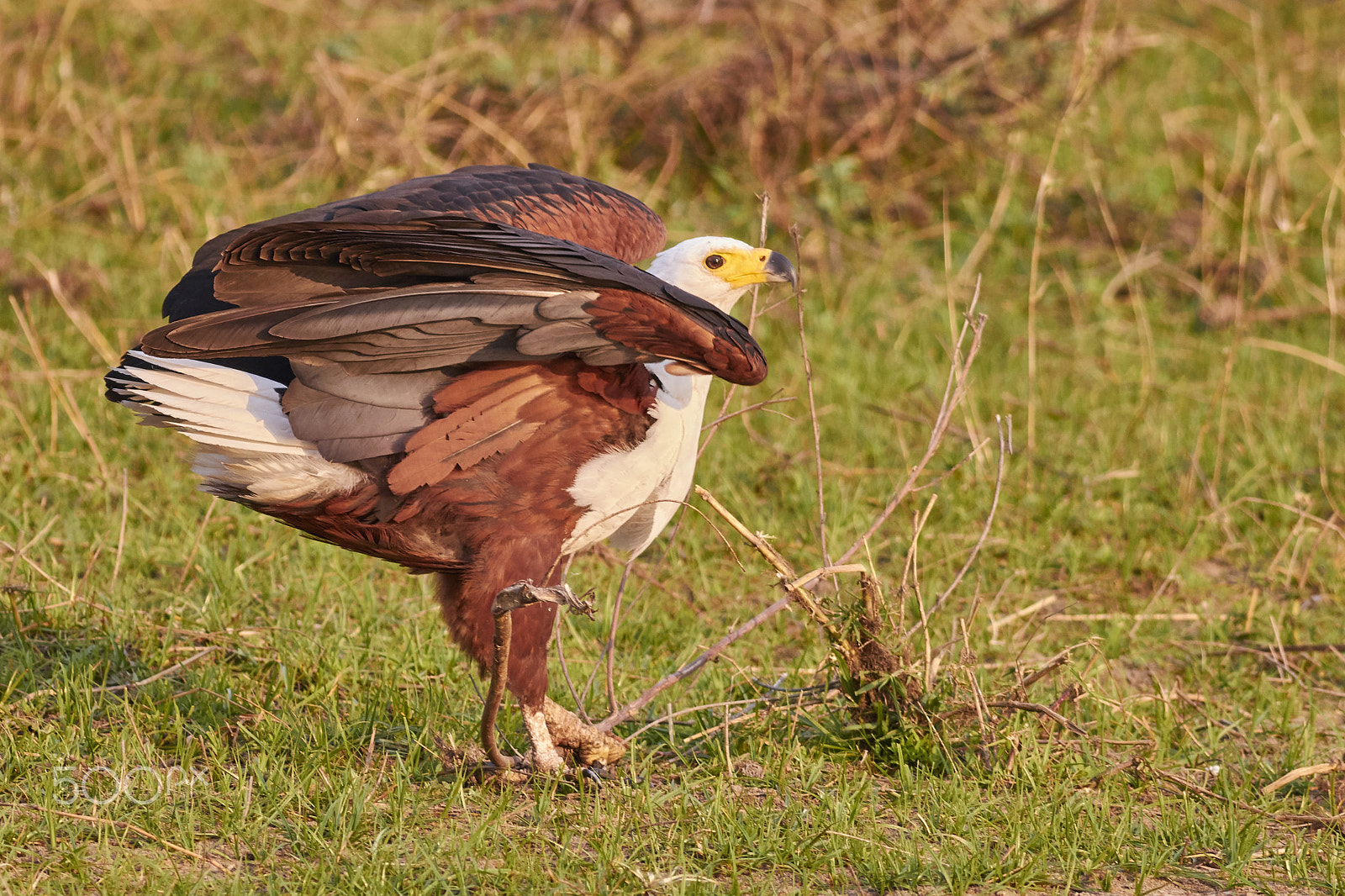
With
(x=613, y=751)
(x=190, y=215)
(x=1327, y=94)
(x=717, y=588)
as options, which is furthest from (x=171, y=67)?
(x=1327, y=94)

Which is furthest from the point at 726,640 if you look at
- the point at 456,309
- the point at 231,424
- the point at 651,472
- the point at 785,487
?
the point at 785,487

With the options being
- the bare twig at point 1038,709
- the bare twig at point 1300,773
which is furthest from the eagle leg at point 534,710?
the bare twig at point 1300,773

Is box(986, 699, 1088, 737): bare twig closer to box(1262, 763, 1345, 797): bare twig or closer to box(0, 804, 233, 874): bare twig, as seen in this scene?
box(1262, 763, 1345, 797): bare twig

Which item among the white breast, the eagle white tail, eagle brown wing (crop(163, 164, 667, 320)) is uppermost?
eagle brown wing (crop(163, 164, 667, 320))

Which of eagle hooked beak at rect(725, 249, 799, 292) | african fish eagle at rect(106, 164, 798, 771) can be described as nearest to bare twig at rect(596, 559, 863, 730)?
african fish eagle at rect(106, 164, 798, 771)

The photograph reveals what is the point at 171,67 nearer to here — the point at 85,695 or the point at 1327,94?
the point at 85,695

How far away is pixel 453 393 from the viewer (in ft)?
9.71

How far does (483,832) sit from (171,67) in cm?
557

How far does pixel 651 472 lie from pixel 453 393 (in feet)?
1.70

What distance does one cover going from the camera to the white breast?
3129 millimetres

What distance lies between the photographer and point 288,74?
23.5 feet

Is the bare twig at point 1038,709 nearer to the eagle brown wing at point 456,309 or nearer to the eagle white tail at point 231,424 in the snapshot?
the eagle brown wing at point 456,309

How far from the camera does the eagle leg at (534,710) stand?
258 centimetres

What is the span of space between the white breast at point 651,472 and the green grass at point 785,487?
0.44m
